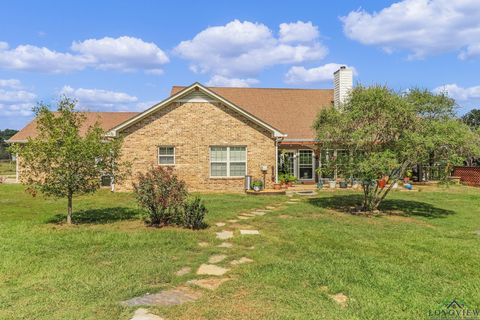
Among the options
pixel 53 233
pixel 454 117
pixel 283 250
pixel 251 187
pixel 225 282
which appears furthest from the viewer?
pixel 251 187

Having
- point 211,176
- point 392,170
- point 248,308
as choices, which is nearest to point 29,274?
point 248,308

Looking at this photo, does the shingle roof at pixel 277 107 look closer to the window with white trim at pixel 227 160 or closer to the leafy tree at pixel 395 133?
the window with white trim at pixel 227 160

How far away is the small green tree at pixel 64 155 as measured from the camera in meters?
10.2

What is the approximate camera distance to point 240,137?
1991 cm

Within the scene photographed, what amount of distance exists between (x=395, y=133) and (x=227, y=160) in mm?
9368

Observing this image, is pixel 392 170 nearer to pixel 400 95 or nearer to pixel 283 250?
pixel 400 95

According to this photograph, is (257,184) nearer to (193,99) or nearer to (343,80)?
(193,99)

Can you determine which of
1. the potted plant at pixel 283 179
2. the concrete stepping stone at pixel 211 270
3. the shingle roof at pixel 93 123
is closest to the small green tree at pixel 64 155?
the concrete stepping stone at pixel 211 270

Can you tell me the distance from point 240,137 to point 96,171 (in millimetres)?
10130

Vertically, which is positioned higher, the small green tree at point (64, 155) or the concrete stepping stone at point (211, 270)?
the small green tree at point (64, 155)

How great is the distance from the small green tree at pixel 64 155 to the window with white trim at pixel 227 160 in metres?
9.17

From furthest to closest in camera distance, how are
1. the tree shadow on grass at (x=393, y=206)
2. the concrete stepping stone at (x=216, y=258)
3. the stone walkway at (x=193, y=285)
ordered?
1. the tree shadow on grass at (x=393, y=206)
2. the concrete stepping stone at (x=216, y=258)
3. the stone walkway at (x=193, y=285)

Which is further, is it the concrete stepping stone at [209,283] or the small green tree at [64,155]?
the small green tree at [64,155]

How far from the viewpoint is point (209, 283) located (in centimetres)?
573
